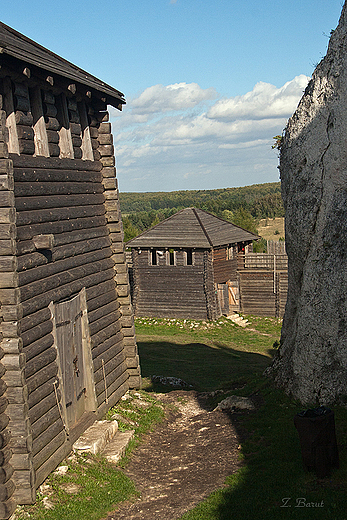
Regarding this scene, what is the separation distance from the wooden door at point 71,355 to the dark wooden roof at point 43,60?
161 inches

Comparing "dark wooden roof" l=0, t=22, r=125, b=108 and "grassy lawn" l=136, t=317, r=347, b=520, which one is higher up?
"dark wooden roof" l=0, t=22, r=125, b=108

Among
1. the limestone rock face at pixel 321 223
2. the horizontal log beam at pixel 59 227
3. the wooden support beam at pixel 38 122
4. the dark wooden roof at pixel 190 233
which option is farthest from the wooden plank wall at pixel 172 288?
the wooden support beam at pixel 38 122

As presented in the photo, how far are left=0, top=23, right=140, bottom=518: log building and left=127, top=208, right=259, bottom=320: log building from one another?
1702 centimetres

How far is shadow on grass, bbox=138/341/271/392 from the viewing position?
16344 millimetres

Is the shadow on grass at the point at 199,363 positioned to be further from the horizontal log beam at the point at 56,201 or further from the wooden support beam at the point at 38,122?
the wooden support beam at the point at 38,122

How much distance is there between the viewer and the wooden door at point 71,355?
888cm

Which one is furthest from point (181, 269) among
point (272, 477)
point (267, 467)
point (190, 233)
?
point (272, 477)

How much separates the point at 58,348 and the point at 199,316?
20605 mm

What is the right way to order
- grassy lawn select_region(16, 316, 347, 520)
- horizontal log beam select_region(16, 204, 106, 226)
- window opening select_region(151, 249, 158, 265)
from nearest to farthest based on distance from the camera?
grassy lawn select_region(16, 316, 347, 520) < horizontal log beam select_region(16, 204, 106, 226) < window opening select_region(151, 249, 158, 265)

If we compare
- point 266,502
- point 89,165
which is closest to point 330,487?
point 266,502

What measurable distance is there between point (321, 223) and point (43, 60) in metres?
5.81

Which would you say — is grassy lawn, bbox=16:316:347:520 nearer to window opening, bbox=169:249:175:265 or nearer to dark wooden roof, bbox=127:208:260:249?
dark wooden roof, bbox=127:208:260:249

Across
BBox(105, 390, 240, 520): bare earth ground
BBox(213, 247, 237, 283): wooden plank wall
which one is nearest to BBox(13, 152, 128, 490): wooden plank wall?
BBox(105, 390, 240, 520): bare earth ground

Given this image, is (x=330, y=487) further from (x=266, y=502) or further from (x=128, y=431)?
(x=128, y=431)
